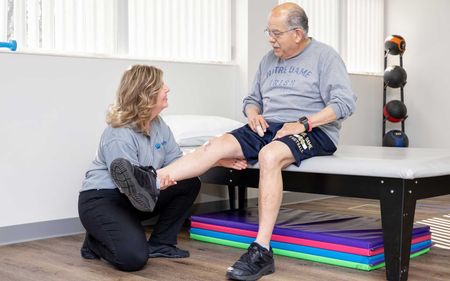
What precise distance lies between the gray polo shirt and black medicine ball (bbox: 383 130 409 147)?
9.83ft

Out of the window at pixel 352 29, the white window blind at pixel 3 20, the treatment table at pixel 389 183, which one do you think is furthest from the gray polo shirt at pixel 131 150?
the window at pixel 352 29

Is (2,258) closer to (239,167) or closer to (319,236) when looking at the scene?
(239,167)

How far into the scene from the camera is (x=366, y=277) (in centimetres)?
253

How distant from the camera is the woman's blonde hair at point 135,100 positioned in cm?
265

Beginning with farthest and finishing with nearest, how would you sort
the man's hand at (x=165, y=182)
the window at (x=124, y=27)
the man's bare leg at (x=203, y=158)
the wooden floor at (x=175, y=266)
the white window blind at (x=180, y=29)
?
the white window blind at (x=180, y=29) → the window at (x=124, y=27) → the man's bare leg at (x=203, y=158) → the man's hand at (x=165, y=182) → the wooden floor at (x=175, y=266)

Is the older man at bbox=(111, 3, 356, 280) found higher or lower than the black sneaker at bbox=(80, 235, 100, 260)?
higher

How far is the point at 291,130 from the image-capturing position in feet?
8.98

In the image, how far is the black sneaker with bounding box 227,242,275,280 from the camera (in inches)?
94.8

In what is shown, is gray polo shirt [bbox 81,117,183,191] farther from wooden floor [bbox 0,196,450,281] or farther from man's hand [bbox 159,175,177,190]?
wooden floor [bbox 0,196,450,281]

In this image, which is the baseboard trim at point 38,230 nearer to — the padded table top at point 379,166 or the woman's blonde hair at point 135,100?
the woman's blonde hair at point 135,100

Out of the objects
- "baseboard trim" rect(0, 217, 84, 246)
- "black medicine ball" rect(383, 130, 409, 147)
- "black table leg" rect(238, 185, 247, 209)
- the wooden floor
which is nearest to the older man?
the wooden floor

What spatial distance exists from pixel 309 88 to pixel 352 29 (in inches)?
114

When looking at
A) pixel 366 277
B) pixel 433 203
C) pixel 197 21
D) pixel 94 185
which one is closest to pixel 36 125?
pixel 94 185

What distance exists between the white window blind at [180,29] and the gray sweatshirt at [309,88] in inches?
42.9
